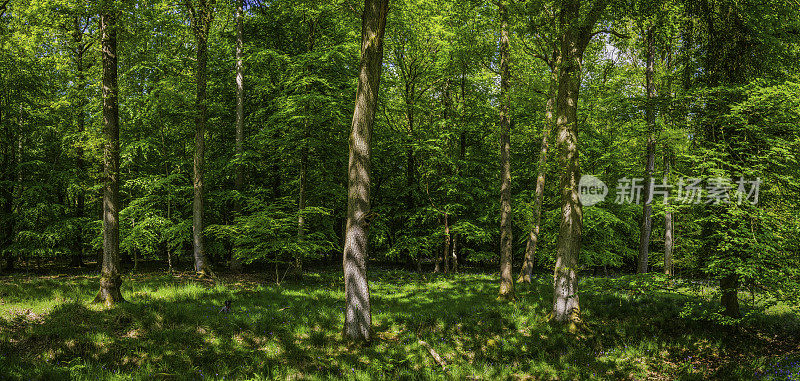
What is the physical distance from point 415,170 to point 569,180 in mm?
12816

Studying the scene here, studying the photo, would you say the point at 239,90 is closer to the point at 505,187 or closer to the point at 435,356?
the point at 505,187

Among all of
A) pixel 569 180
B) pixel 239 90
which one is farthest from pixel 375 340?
pixel 239 90

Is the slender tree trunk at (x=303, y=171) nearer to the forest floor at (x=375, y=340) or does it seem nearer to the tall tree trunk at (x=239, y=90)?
the forest floor at (x=375, y=340)

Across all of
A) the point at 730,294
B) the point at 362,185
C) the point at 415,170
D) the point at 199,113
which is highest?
the point at 199,113

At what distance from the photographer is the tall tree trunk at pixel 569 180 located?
27.7ft

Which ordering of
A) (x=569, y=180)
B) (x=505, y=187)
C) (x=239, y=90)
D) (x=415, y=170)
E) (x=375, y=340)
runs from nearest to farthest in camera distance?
(x=375, y=340) < (x=569, y=180) < (x=505, y=187) < (x=239, y=90) < (x=415, y=170)

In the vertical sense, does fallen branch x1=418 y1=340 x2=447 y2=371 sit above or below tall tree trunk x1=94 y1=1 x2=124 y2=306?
below

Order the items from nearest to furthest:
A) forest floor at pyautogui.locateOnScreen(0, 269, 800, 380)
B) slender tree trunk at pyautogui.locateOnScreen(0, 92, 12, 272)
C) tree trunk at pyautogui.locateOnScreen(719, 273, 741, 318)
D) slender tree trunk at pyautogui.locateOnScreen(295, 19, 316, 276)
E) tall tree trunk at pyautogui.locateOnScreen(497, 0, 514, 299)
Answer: forest floor at pyautogui.locateOnScreen(0, 269, 800, 380)
tree trunk at pyautogui.locateOnScreen(719, 273, 741, 318)
tall tree trunk at pyautogui.locateOnScreen(497, 0, 514, 299)
slender tree trunk at pyautogui.locateOnScreen(295, 19, 316, 276)
slender tree trunk at pyautogui.locateOnScreen(0, 92, 12, 272)

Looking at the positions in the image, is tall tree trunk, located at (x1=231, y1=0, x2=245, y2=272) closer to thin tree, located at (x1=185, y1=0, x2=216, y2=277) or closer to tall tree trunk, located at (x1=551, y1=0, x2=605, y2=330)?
thin tree, located at (x1=185, y1=0, x2=216, y2=277)

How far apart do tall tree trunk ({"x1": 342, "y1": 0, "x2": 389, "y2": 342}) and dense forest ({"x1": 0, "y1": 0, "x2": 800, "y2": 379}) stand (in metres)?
0.05

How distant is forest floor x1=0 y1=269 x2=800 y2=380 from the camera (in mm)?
6168

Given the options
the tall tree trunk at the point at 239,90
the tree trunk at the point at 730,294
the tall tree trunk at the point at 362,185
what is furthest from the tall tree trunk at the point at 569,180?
the tall tree trunk at the point at 239,90

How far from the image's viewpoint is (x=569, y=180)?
8.53m

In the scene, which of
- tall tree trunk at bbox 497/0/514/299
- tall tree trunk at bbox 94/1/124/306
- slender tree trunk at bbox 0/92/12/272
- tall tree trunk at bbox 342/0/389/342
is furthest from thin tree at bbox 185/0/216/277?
slender tree trunk at bbox 0/92/12/272
